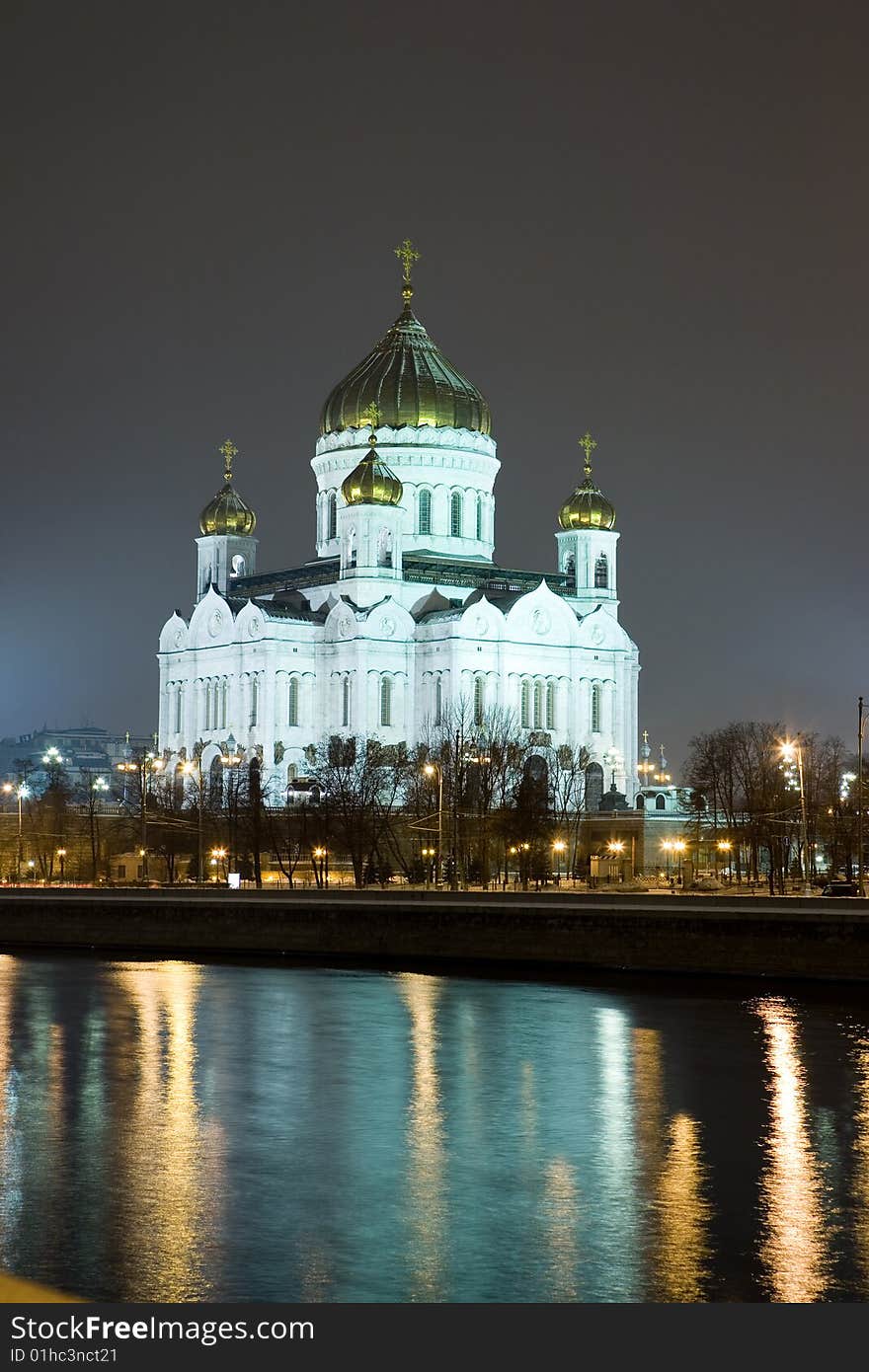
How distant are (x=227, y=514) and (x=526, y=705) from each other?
1892 centimetres

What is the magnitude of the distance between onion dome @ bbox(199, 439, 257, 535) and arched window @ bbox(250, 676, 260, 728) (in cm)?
1210

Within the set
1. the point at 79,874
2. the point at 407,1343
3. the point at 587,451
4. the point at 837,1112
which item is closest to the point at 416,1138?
the point at 837,1112

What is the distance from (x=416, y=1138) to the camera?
26.2 metres

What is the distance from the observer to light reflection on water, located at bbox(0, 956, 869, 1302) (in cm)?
1950

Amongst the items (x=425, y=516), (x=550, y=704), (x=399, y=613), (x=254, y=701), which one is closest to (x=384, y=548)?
(x=399, y=613)

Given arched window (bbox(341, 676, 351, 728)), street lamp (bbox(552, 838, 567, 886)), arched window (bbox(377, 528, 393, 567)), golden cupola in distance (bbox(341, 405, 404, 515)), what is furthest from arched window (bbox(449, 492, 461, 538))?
street lamp (bbox(552, 838, 567, 886))

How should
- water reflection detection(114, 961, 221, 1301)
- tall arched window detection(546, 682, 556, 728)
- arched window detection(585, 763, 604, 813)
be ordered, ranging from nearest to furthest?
1. water reflection detection(114, 961, 221, 1301)
2. arched window detection(585, 763, 604, 813)
3. tall arched window detection(546, 682, 556, 728)

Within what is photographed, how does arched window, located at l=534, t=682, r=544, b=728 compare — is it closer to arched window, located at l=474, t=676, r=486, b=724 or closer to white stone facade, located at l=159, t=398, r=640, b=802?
white stone facade, located at l=159, t=398, r=640, b=802

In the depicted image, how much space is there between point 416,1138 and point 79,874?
54187mm

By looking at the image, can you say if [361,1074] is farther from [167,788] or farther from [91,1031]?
[167,788]

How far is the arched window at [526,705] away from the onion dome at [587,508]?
10021mm

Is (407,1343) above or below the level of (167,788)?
below

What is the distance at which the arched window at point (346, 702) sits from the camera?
91188 mm

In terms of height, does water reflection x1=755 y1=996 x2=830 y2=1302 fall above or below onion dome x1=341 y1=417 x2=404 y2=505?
below
